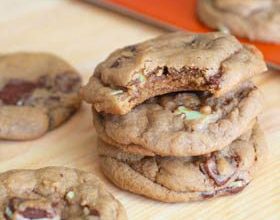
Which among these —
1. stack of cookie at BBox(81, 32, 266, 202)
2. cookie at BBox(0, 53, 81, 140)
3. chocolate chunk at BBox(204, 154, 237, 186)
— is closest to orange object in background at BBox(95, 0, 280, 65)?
cookie at BBox(0, 53, 81, 140)

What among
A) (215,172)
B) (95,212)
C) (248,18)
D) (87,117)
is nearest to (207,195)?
(215,172)

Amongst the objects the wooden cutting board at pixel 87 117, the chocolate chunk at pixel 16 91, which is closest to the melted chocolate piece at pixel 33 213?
the wooden cutting board at pixel 87 117

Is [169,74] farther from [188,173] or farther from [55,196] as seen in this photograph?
[55,196]

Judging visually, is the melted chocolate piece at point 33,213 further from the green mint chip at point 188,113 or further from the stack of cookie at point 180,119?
the green mint chip at point 188,113

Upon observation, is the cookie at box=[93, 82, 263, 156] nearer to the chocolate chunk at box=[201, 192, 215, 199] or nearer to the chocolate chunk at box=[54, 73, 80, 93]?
the chocolate chunk at box=[201, 192, 215, 199]

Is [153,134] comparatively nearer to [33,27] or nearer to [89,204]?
[89,204]
